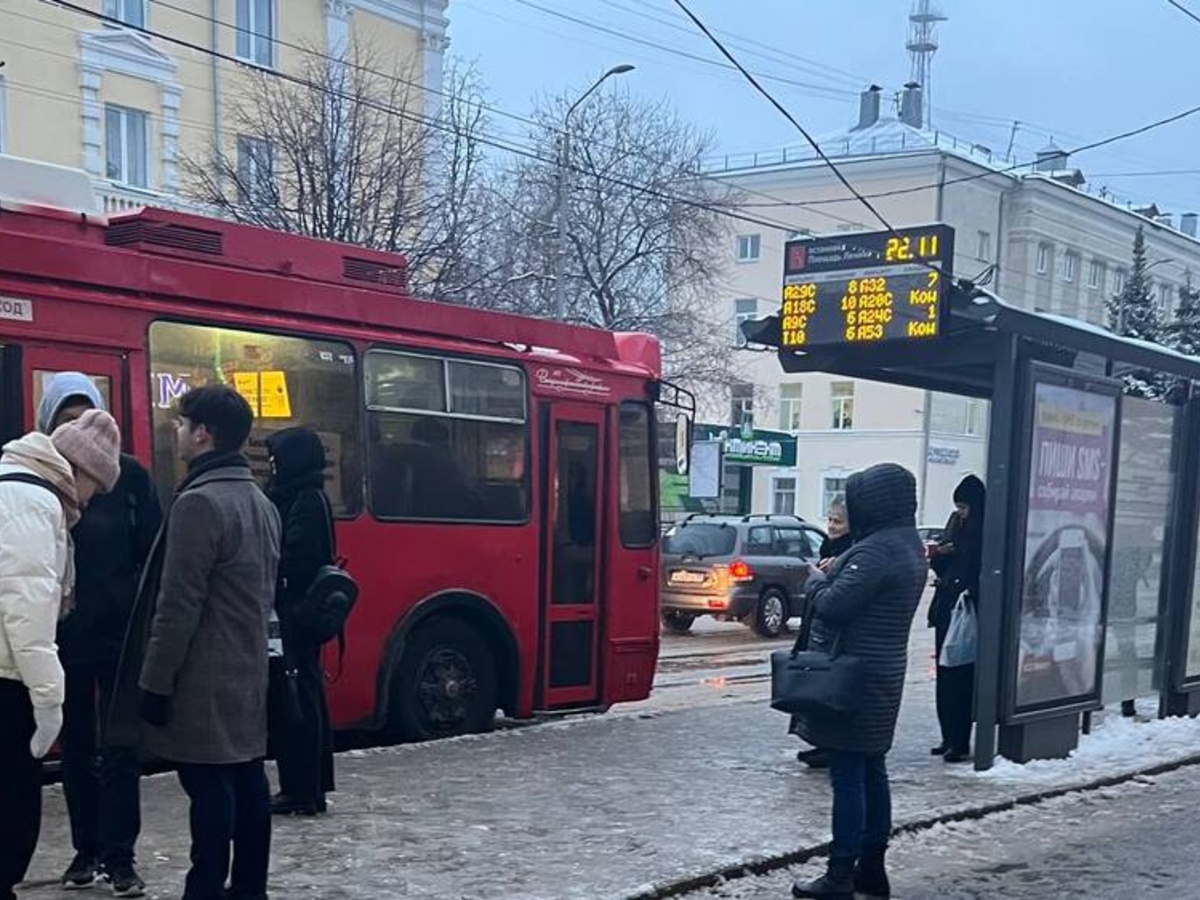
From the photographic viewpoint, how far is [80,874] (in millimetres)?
5422

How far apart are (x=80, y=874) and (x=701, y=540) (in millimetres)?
15993

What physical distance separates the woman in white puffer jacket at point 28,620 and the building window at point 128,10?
82.8 ft

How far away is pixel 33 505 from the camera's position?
173 inches

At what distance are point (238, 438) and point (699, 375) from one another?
29513mm

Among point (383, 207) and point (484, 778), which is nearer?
point (484, 778)

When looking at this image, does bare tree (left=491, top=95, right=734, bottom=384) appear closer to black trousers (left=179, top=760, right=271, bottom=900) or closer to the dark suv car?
the dark suv car

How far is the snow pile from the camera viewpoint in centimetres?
843

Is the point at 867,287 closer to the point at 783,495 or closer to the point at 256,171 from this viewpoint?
the point at 256,171

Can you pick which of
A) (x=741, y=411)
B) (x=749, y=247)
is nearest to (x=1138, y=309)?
(x=741, y=411)

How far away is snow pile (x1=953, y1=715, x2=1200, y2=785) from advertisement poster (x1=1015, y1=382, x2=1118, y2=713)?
1.35ft

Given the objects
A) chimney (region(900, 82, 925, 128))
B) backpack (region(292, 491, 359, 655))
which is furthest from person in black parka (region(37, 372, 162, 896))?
chimney (region(900, 82, 925, 128))

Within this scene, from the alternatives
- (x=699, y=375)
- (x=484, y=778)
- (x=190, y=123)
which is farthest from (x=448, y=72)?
(x=484, y=778)

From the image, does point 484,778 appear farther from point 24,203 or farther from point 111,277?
point 24,203

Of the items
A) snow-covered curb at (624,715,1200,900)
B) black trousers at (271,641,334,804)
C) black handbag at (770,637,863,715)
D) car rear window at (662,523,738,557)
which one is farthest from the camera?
car rear window at (662,523,738,557)
